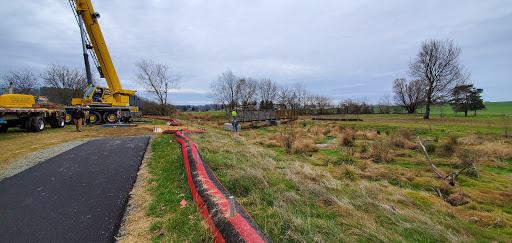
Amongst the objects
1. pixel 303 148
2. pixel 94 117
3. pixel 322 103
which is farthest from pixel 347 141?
pixel 322 103

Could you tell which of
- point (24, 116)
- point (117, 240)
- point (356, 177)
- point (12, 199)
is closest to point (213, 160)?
point (117, 240)

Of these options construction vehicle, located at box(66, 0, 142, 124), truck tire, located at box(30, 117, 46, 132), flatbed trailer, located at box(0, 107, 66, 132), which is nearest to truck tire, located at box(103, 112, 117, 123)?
construction vehicle, located at box(66, 0, 142, 124)

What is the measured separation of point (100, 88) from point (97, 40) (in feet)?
11.8

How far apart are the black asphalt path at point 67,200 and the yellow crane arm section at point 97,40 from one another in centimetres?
1231

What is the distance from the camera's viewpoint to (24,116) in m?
11.1

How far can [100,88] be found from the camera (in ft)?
50.7

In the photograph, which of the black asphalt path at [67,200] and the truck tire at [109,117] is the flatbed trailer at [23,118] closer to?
the truck tire at [109,117]

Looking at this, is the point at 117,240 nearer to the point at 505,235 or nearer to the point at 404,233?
the point at 404,233

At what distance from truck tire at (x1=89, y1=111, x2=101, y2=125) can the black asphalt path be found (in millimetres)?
12064

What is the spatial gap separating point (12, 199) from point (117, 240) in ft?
8.48

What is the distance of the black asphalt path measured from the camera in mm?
2373

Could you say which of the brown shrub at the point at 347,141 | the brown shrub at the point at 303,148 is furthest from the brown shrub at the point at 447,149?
the brown shrub at the point at 303,148

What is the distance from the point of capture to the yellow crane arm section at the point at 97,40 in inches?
520

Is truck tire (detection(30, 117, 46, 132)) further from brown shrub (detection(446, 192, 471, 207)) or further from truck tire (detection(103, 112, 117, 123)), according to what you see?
brown shrub (detection(446, 192, 471, 207))
